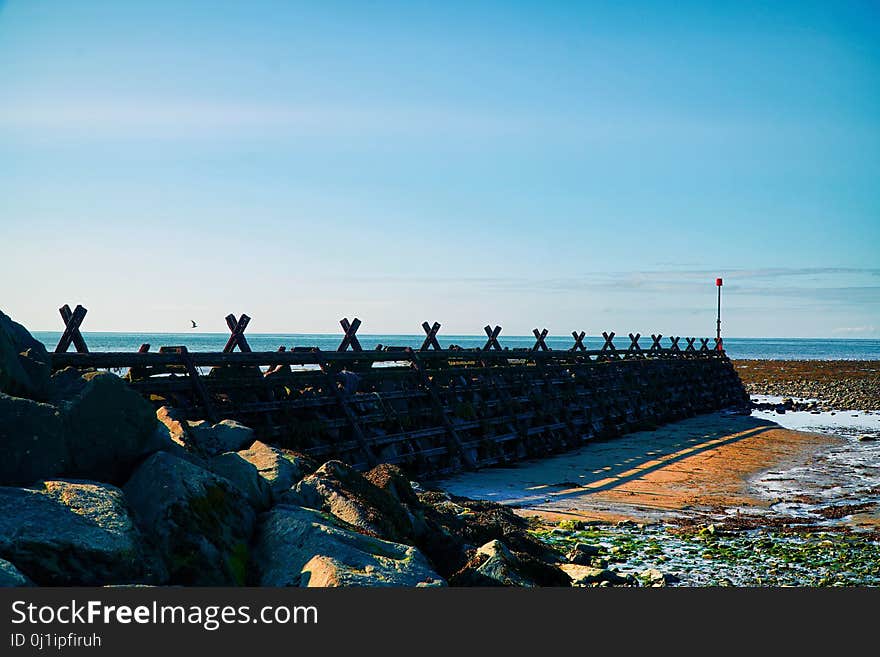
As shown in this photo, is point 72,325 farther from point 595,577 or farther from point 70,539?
point 595,577

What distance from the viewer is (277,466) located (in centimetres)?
742

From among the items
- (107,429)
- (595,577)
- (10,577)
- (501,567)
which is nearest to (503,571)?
(501,567)

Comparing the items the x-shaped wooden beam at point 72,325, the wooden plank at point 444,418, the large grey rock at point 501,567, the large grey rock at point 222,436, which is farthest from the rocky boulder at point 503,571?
the wooden plank at point 444,418

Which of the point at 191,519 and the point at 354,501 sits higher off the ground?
the point at 191,519

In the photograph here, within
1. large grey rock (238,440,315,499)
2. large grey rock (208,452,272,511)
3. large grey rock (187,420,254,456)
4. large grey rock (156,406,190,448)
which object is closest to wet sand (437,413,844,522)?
large grey rock (238,440,315,499)

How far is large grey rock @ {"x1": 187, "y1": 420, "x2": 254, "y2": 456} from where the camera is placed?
8.18 meters

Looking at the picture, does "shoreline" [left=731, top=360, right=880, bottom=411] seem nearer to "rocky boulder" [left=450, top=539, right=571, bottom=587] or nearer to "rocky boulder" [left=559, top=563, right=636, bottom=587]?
"rocky boulder" [left=559, top=563, right=636, bottom=587]

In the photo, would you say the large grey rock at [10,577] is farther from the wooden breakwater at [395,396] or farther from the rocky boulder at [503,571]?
the wooden breakwater at [395,396]

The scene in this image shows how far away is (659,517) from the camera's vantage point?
1114 centimetres

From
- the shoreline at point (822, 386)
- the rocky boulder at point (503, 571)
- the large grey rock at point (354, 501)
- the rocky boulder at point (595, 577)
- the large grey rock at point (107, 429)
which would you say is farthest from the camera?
the shoreline at point (822, 386)

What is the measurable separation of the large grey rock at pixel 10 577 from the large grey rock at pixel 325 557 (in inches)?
65.3

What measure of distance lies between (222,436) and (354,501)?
2.36 metres

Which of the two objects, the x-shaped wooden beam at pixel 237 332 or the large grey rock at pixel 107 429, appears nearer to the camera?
the large grey rock at pixel 107 429

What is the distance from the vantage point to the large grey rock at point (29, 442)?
17.2ft
